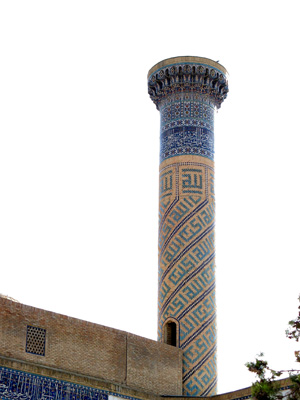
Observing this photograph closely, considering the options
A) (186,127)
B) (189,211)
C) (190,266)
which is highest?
(186,127)

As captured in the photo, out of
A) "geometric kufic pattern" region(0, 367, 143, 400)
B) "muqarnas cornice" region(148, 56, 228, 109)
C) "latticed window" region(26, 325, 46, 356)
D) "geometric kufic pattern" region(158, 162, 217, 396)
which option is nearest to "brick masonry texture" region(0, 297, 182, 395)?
"latticed window" region(26, 325, 46, 356)

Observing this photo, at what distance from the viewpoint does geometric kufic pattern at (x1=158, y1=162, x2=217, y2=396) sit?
30.0 feet

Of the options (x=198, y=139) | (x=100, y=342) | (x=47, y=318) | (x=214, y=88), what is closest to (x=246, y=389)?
(x=100, y=342)

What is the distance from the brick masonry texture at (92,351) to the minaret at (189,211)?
0.43 metres

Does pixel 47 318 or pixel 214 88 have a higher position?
pixel 214 88

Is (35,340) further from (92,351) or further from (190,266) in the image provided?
(190,266)

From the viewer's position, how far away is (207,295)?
9445mm

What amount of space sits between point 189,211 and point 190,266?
2.30ft

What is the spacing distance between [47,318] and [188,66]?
4.37 m

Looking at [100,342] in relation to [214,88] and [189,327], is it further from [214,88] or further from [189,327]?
[214,88]

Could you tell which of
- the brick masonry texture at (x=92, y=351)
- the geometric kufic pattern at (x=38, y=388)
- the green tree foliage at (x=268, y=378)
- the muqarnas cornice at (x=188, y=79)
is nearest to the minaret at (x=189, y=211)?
the muqarnas cornice at (x=188, y=79)

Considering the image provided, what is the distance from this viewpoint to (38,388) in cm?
714

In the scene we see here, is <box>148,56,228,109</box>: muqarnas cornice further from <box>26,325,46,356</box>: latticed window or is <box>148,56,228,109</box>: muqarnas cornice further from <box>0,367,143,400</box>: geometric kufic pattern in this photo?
<box>0,367,143,400</box>: geometric kufic pattern

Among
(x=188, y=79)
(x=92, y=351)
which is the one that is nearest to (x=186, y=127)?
(x=188, y=79)
